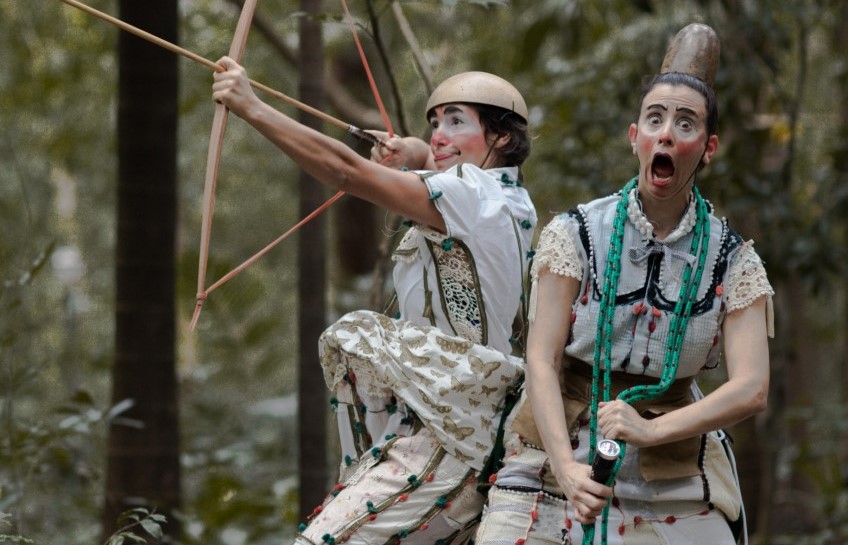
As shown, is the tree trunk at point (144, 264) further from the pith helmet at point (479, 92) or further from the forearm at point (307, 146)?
the forearm at point (307, 146)

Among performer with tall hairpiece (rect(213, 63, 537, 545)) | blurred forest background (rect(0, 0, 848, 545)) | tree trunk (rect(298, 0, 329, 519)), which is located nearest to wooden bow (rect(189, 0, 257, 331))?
performer with tall hairpiece (rect(213, 63, 537, 545))

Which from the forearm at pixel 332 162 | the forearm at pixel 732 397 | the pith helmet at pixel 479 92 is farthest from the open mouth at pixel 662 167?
the pith helmet at pixel 479 92

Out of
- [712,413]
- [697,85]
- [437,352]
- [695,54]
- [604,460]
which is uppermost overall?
[695,54]

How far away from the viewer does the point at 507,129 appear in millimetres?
3889

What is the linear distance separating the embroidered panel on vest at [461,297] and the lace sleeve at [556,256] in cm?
42

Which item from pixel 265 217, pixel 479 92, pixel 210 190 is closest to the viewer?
pixel 210 190

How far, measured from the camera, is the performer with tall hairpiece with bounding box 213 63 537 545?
136 inches

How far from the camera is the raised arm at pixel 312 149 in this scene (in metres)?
3.14

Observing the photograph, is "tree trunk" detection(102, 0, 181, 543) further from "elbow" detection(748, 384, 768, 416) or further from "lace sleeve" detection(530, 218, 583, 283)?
"elbow" detection(748, 384, 768, 416)

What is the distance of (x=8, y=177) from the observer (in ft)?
45.8

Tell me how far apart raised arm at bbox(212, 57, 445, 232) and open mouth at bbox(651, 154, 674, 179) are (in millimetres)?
668

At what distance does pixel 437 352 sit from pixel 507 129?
31.1 inches

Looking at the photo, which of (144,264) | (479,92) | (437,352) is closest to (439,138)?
(479,92)

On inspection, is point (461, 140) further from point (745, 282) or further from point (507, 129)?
point (745, 282)
